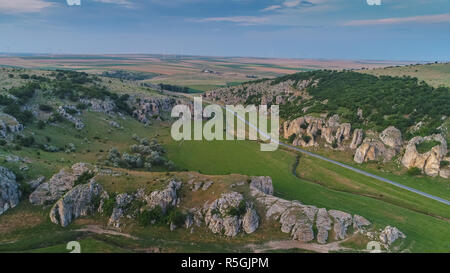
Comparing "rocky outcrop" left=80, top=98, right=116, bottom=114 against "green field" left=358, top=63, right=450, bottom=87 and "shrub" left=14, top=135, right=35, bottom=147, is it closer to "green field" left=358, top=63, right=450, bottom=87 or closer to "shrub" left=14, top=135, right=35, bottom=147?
"shrub" left=14, top=135, right=35, bottom=147

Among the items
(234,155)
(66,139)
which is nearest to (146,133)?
(66,139)

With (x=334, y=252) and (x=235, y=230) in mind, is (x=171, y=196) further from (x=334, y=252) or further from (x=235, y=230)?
(x=334, y=252)

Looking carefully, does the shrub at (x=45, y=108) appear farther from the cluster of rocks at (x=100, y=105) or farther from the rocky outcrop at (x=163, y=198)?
the rocky outcrop at (x=163, y=198)

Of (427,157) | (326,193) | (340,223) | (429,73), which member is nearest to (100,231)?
(340,223)

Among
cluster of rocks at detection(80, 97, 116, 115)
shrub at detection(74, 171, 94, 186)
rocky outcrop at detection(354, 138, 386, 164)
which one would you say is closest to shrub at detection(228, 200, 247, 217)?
shrub at detection(74, 171, 94, 186)

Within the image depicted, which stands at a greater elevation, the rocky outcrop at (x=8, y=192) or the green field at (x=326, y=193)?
the rocky outcrop at (x=8, y=192)

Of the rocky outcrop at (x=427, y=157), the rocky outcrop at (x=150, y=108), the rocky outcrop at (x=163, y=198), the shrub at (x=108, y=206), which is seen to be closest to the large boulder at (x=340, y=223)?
the rocky outcrop at (x=163, y=198)

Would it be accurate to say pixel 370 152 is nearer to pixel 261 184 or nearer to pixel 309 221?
pixel 261 184
